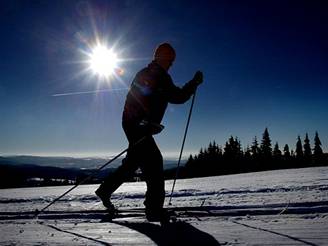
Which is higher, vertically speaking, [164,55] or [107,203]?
[164,55]

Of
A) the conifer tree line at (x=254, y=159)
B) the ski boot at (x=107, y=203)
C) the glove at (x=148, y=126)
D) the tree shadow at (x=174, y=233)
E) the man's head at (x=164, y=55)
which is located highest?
the conifer tree line at (x=254, y=159)

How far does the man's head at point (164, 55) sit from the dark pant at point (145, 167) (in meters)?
0.97

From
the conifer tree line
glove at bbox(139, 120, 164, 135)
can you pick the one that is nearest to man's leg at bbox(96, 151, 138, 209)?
glove at bbox(139, 120, 164, 135)

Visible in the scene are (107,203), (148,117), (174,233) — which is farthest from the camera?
(107,203)

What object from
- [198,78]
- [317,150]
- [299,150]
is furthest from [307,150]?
[198,78]

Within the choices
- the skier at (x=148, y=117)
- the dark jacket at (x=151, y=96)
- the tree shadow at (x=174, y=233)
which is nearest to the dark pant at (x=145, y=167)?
the skier at (x=148, y=117)

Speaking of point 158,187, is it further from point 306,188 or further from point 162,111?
point 306,188

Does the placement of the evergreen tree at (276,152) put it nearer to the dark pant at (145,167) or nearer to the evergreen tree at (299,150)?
the evergreen tree at (299,150)

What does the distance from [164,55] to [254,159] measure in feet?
261

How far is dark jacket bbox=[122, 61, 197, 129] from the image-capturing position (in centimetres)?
400

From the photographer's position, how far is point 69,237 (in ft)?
9.05

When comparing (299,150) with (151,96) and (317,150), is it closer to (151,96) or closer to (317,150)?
(317,150)

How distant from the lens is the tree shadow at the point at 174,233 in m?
2.40

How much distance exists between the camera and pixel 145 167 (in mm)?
3893
